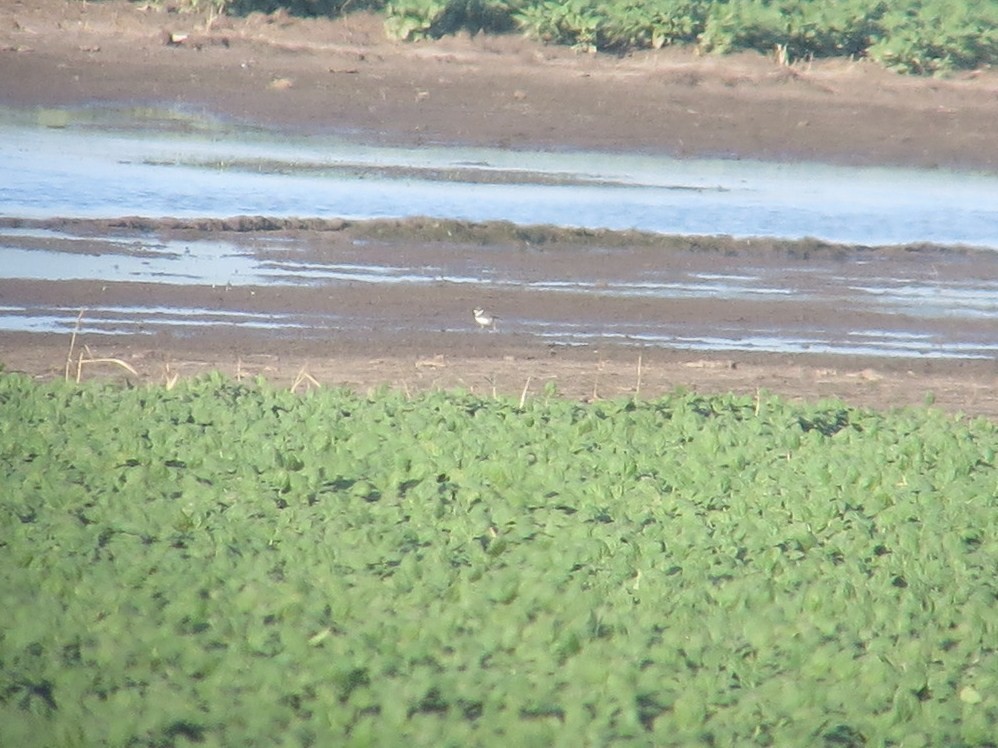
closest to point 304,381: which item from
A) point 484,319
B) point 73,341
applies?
point 73,341

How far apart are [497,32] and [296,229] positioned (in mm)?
8584

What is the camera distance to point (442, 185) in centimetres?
1630

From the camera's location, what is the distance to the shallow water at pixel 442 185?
14984mm

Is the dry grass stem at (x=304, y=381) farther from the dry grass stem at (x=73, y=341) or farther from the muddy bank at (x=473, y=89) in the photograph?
the muddy bank at (x=473, y=89)

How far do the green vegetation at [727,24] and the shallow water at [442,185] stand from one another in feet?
11.1

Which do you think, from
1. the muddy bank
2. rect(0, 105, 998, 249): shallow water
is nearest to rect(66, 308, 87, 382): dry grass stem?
rect(0, 105, 998, 249): shallow water

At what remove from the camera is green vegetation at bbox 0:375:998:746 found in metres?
5.13

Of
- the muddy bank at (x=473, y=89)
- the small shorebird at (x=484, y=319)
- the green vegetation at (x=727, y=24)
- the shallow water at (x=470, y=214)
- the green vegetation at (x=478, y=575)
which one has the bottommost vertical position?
the green vegetation at (x=478, y=575)

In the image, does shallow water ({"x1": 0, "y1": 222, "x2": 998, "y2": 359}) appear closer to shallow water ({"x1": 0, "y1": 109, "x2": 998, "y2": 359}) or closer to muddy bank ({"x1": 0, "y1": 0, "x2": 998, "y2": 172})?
shallow water ({"x1": 0, "y1": 109, "x2": 998, "y2": 359})

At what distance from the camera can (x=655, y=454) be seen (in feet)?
26.0

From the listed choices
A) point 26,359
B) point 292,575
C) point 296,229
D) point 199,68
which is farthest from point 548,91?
point 292,575

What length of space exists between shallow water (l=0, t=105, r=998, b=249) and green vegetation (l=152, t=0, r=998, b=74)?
339 cm

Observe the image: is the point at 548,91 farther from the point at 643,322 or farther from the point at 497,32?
the point at 643,322

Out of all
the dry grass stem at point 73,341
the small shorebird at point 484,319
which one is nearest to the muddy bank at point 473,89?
the small shorebird at point 484,319
